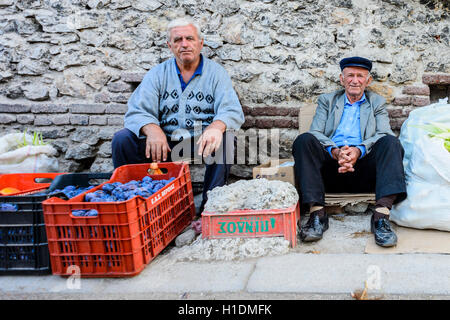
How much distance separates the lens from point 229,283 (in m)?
2.23

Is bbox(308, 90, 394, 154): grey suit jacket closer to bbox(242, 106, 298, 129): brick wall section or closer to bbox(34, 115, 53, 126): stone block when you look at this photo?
bbox(242, 106, 298, 129): brick wall section

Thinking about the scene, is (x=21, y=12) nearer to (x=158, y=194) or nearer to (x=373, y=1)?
(x=158, y=194)

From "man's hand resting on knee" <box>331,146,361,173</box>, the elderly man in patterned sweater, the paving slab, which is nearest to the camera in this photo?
the paving slab

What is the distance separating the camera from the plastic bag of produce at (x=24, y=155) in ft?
11.0

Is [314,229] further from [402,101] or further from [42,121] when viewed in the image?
[42,121]

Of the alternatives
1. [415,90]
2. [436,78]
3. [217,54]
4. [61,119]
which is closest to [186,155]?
[217,54]

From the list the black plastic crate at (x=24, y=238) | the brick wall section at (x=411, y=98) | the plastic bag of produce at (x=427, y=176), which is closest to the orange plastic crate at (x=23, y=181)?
the black plastic crate at (x=24, y=238)

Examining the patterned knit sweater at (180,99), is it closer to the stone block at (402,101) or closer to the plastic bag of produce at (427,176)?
the plastic bag of produce at (427,176)

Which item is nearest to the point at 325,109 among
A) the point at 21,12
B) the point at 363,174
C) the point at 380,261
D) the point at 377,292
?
the point at 363,174

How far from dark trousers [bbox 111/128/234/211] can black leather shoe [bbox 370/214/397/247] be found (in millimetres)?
1113

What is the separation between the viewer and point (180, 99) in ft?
11.4

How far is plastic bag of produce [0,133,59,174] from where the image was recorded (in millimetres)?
3361

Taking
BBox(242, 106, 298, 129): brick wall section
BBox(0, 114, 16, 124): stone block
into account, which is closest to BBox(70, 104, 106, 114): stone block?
BBox(0, 114, 16, 124): stone block

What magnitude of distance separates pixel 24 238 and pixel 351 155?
2.16m
